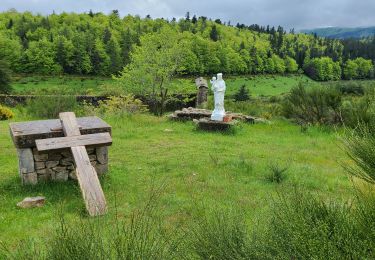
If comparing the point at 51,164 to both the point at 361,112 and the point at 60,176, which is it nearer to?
the point at 60,176

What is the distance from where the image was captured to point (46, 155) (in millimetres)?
7199

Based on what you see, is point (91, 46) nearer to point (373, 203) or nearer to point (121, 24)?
point (121, 24)

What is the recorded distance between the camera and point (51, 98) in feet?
59.4

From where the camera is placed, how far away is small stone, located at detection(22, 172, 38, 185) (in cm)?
702

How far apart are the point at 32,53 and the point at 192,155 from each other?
243 feet

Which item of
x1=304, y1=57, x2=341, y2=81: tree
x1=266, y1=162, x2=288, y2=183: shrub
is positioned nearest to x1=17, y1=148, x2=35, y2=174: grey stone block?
x1=266, y1=162, x2=288, y2=183: shrub

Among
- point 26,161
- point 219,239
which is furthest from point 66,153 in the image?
point 219,239

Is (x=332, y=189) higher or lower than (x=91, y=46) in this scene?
lower

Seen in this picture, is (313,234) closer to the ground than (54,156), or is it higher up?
higher up

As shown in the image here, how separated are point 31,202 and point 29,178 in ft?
2.95

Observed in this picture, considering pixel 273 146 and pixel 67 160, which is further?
pixel 273 146

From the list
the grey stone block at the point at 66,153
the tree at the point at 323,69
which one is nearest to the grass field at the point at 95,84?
the tree at the point at 323,69

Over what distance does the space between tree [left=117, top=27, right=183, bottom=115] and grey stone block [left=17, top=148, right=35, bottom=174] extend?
17811 mm

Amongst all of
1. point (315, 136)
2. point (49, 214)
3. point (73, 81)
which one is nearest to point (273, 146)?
point (315, 136)
